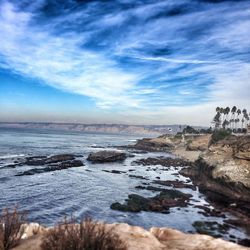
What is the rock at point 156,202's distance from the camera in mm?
35281

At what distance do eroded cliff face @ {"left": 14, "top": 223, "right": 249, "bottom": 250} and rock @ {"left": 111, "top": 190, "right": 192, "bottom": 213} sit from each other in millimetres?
23398

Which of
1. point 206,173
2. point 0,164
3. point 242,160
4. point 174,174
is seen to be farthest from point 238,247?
point 0,164

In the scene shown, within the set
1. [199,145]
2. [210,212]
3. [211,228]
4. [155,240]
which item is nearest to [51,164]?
[210,212]

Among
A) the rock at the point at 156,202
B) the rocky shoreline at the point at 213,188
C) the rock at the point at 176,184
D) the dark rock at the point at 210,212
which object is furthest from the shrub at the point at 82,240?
the rock at the point at 176,184

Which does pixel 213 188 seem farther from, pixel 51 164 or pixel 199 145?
pixel 199 145

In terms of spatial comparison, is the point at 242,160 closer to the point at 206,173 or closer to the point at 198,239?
the point at 206,173

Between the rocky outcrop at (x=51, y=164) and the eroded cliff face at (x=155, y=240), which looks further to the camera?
the rocky outcrop at (x=51, y=164)

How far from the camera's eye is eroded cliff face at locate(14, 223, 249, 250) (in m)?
9.91

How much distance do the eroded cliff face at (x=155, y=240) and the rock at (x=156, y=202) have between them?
2340 cm

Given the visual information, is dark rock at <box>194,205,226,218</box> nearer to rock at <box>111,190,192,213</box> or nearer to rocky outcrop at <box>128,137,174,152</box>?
rock at <box>111,190,192,213</box>

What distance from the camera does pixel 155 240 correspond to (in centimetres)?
1064

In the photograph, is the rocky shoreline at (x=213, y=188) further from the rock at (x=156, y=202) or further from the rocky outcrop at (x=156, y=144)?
the rocky outcrop at (x=156, y=144)

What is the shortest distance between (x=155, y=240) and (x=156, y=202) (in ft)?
91.7

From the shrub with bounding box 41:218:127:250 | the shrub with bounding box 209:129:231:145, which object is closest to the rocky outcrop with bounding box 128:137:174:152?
the shrub with bounding box 209:129:231:145
